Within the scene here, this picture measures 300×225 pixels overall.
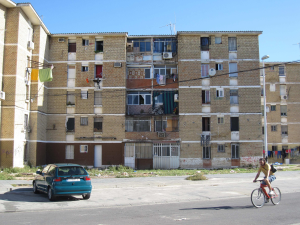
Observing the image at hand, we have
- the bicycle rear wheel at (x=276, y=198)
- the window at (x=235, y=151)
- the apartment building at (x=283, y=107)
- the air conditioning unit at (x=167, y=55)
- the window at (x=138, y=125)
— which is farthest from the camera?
the apartment building at (x=283, y=107)

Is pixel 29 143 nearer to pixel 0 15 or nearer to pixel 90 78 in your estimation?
pixel 90 78

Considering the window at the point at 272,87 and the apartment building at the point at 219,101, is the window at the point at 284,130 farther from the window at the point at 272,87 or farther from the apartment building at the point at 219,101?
the apartment building at the point at 219,101

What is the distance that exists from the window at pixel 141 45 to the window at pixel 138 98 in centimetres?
458

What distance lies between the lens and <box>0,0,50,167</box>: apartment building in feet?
83.9

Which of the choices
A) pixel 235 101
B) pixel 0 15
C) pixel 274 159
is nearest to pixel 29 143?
pixel 0 15

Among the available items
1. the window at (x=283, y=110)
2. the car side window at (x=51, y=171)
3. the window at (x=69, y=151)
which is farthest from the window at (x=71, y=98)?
the window at (x=283, y=110)

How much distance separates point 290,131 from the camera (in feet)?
141

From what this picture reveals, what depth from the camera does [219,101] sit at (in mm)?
31750

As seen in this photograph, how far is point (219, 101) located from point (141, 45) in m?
9.99

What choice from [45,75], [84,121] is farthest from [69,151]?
[45,75]

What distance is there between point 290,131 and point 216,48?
18.9 metres

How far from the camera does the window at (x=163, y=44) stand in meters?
32.8

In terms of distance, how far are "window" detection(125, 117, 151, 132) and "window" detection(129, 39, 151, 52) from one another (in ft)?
24.0

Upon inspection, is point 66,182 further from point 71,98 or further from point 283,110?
point 283,110
